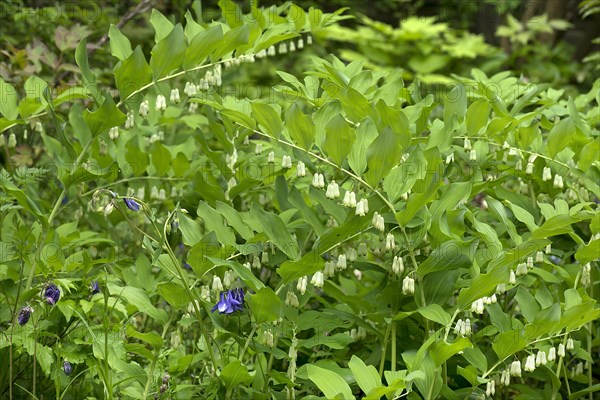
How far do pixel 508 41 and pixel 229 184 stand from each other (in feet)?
21.5

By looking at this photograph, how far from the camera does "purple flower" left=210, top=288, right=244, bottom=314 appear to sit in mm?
2258

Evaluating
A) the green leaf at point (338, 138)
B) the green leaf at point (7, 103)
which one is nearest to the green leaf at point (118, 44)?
the green leaf at point (7, 103)

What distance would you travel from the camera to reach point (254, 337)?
2.50 meters

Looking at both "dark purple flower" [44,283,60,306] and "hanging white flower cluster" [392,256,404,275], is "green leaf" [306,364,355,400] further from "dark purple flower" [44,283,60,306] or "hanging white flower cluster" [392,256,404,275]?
"dark purple flower" [44,283,60,306]

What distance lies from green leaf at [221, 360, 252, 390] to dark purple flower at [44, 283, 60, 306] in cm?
53

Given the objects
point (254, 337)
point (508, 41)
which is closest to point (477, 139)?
point (254, 337)

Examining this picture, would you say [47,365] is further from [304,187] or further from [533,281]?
[533,281]

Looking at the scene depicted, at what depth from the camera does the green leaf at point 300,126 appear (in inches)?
88.7

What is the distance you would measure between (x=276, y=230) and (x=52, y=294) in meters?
0.66

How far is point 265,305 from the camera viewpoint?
2162 millimetres

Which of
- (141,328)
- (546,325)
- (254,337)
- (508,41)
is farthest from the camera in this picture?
(508,41)

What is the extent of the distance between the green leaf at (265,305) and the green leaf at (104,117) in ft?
2.24

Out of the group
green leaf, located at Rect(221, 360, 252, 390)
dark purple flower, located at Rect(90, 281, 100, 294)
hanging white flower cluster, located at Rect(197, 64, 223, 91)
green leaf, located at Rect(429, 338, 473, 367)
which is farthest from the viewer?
hanging white flower cluster, located at Rect(197, 64, 223, 91)

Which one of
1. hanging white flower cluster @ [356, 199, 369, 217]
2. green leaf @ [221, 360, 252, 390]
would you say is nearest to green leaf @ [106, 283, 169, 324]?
green leaf @ [221, 360, 252, 390]
